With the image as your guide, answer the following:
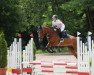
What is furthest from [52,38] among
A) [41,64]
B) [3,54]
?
[3,54]

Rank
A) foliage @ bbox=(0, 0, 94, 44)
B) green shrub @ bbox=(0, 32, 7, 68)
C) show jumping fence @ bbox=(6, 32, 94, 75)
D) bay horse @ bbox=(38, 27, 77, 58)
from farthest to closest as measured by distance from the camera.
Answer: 1. foliage @ bbox=(0, 0, 94, 44)
2. bay horse @ bbox=(38, 27, 77, 58)
3. green shrub @ bbox=(0, 32, 7, 68)
4. show jumping fence @ bbox=(6, 32, 94, 75)

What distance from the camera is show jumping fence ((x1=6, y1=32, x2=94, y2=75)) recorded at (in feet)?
34.6

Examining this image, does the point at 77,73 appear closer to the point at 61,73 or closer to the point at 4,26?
the point at 61,73

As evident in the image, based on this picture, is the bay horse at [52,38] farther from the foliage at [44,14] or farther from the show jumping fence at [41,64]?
the foliage at [44,14]

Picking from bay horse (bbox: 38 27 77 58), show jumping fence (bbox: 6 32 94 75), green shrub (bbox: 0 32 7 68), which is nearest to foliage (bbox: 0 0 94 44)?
bay horse (bbox: 38 27 77 58)

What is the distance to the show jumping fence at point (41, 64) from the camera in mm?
10545

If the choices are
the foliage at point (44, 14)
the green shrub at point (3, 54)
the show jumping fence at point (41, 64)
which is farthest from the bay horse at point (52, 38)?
the foliage at point (44, 14)

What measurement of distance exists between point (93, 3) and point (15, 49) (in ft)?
66.1

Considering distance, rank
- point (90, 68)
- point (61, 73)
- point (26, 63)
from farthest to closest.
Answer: point (26, 63) < point (61, 73) < point (90, 68)

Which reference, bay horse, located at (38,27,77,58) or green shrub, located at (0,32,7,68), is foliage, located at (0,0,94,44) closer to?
bay horse, located at (38,27,77,58)

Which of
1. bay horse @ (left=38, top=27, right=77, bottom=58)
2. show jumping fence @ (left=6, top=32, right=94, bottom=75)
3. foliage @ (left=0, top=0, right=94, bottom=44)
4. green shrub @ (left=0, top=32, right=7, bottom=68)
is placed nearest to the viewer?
show jumping fence @ (left=6, top=32, right=94, bottom=75)

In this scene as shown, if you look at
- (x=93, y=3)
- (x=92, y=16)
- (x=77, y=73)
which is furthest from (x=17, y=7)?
(x=77, y=73)

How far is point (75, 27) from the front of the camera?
4003cm

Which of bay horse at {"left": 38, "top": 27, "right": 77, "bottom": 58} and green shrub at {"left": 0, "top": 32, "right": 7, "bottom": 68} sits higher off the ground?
bay horse at {"left": 38, "top": 27, "right": 77, "bottom": 58}
